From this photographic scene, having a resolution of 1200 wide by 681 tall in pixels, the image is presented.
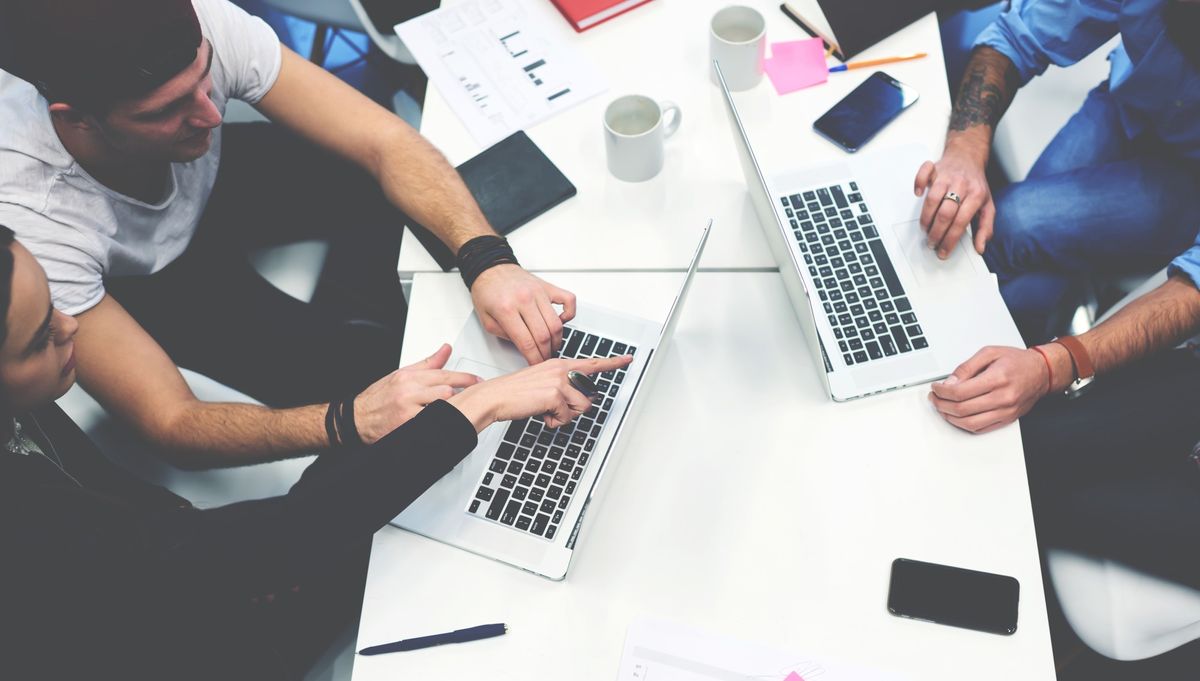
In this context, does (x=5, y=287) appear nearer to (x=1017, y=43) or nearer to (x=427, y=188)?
(x=427, y=188)

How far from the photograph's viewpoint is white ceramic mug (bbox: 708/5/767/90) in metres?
1.41

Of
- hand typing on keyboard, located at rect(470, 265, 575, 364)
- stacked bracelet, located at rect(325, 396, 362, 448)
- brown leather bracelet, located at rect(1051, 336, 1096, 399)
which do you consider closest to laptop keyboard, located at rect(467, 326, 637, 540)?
hand typing on keyboard, located at rect(470, 265, 575, 364)

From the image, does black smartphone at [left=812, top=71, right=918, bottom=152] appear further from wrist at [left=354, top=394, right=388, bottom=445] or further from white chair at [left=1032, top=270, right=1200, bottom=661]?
wrist at [left=354, top=394, right=388, bottom=445]

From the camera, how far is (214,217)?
1.61 metres

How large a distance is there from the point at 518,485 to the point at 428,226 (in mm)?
512

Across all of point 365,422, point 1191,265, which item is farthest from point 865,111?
point 365,422

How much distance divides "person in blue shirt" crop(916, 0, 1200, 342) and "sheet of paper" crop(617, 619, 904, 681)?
0.66m

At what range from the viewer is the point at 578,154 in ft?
4.73

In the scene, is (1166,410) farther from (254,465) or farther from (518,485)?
(254,465)

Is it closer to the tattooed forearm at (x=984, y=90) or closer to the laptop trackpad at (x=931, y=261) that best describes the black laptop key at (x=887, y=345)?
the laptop trackpad at (x=931, y=261)

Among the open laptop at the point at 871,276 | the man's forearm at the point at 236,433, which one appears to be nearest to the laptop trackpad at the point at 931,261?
the open laptop at the point at 871,276

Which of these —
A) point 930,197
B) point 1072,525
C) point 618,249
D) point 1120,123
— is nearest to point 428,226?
point 618,249

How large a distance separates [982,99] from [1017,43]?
197 millimetres

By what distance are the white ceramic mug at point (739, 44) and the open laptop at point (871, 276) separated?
0.62ft
